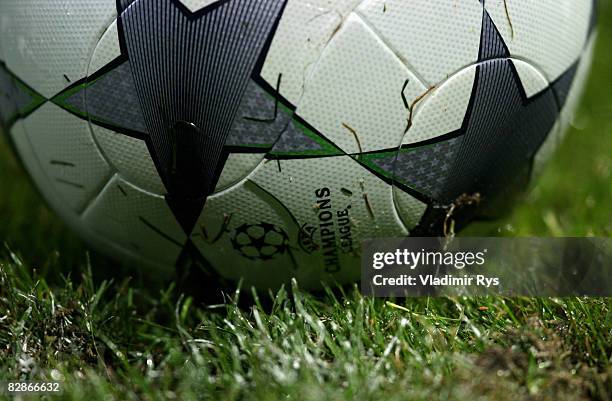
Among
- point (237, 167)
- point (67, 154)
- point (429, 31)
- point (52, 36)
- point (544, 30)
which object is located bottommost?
point (67, 154)

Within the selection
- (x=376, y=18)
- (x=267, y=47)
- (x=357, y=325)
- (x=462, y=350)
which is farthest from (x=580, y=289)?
(x=267, y=47)

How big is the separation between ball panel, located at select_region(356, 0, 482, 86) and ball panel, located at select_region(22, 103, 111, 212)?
31.1 inches

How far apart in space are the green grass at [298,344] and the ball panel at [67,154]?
24 cm

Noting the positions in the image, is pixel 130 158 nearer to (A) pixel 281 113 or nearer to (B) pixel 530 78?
(A) pixel 281 113

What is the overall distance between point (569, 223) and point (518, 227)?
7.7 inches

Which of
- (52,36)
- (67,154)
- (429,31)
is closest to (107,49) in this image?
(52,36)

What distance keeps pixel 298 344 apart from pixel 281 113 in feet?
1.84

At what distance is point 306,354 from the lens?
187cm

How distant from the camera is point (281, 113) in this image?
1893 mm

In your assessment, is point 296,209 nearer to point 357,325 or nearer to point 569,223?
point 357,325

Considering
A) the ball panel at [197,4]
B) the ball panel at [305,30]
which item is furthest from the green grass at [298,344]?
the ball panel at [197,4]

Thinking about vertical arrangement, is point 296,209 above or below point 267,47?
below

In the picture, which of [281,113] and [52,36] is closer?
[281,113]

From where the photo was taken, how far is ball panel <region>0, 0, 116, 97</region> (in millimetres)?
1953
